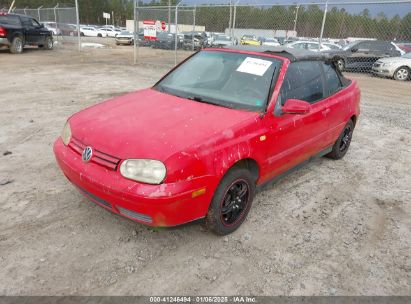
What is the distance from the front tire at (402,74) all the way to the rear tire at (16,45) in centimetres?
1723

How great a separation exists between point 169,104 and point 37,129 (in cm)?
337

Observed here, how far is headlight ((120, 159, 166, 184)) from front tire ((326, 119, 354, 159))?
3.22m

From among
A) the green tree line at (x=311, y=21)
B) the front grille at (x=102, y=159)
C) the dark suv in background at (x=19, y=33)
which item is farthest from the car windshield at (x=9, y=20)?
the front grille at (x=102, y=159)

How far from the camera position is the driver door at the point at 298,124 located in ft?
11.3

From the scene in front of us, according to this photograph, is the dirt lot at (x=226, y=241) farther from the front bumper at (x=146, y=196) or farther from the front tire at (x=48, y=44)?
the front tire at (x=48, y=44)

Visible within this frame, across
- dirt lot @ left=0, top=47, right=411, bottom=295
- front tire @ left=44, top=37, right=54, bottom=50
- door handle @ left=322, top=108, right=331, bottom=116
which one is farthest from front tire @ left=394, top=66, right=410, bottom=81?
front tire @ left=44, top=37, right=54, bottom=50

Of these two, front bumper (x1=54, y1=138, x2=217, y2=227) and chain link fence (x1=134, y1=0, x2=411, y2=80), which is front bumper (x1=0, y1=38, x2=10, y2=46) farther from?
front bumper (x1=54, y1=138, x2=217, y2=227)

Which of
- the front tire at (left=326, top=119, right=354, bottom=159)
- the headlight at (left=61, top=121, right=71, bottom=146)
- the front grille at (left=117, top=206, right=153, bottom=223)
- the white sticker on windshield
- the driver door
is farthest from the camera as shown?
the front tire at (left=326, top=119, right=354, bottom=159)

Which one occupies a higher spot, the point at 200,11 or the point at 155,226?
the point at 200,11

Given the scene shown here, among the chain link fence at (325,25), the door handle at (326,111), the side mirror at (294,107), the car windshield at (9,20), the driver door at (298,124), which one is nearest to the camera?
the side mirror at (294,107)

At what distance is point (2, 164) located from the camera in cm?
441

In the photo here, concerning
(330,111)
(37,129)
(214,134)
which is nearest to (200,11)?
(37,129)

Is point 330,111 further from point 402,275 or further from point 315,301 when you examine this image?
point 315,301

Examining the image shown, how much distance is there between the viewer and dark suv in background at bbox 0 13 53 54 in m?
16.1
